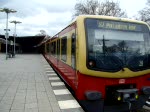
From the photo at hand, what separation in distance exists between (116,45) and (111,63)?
0.54 meters

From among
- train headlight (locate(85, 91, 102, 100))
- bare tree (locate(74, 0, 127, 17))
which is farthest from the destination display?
bare tree (locate(74, 0, 127, 17))

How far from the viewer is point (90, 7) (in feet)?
186

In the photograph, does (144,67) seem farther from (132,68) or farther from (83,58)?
(83,58)

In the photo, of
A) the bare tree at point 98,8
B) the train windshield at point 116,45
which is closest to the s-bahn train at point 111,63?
the train windshield at point 116,45

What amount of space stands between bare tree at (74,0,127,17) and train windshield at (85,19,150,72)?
47.5 m

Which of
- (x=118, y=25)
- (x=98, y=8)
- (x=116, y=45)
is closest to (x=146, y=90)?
(x=116, y=45)

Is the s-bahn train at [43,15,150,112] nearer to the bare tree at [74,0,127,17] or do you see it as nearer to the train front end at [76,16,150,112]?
the train front end at [76,16,150,112]

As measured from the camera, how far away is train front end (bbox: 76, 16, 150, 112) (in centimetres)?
718

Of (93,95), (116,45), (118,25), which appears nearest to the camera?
(93,95)

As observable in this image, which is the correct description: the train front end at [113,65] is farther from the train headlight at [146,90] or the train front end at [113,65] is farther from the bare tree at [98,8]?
the bare tree at [98,8]

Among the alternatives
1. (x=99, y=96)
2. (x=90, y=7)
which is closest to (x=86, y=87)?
(x=99, y=96)

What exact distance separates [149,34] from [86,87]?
8.17ft

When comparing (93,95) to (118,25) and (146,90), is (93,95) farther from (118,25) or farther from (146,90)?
(118,25)

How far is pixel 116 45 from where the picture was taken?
7578 millimetres
